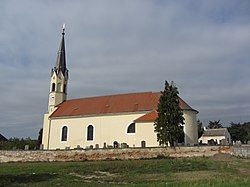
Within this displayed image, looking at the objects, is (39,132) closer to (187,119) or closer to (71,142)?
(71,142)

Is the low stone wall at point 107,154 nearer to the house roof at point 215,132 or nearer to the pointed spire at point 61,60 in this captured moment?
the pointed spire at point 61,60

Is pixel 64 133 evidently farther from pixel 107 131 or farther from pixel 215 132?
pixel 215 132

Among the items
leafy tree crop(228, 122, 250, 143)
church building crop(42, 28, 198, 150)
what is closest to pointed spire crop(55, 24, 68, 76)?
church building crop(42, 28, 198, 150)

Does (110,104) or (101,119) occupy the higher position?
(110,104)

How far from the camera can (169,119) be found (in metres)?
38.5

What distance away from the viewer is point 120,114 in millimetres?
50781

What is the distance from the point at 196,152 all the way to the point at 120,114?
694 inches

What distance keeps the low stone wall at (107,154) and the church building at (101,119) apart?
Result: 7644mm

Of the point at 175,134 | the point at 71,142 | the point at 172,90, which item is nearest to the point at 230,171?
the point at 175,134

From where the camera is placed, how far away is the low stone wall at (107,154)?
3544cm

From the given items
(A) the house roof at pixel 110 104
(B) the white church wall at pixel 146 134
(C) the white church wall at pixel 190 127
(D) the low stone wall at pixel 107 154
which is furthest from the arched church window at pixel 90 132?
(C) the white church wall at pixel 190 127

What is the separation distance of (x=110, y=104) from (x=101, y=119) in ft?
9.97

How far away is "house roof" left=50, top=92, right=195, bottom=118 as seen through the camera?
50.0 meters

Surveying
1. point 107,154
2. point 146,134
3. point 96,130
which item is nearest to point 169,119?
point 146,134
